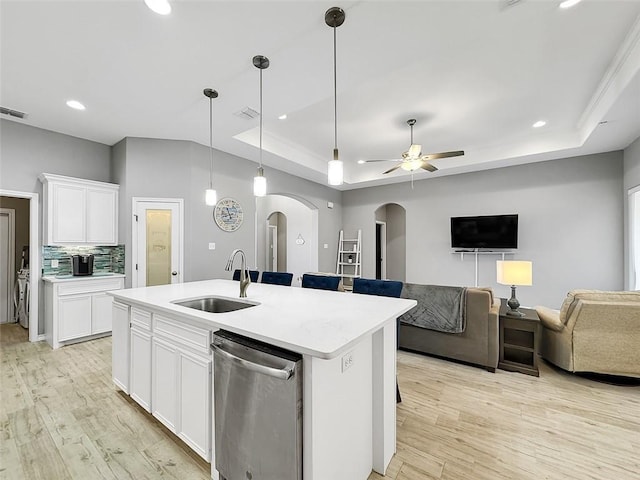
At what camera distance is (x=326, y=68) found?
2.58 meters

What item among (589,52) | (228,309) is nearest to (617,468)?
(228,309)

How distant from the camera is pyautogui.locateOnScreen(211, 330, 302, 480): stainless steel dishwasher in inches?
49.4

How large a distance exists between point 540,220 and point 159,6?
6292 millimetres

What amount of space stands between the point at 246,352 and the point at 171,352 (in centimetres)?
79

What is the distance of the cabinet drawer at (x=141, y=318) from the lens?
2.10m

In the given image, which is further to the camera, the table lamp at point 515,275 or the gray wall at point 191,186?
the gray wall at point 191,186

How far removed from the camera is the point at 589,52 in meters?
2.66

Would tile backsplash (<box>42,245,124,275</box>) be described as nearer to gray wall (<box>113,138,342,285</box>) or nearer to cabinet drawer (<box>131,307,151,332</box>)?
gray wall (<box>113,138,342,285</box>)

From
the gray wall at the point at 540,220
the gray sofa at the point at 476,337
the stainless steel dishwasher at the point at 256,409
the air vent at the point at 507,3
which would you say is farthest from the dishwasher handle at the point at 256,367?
the gray wall at the point at 540,220

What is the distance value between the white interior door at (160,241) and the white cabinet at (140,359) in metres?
2.16

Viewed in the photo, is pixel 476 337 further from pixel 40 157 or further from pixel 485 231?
pixel 40 157

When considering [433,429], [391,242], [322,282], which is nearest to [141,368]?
[322,282]

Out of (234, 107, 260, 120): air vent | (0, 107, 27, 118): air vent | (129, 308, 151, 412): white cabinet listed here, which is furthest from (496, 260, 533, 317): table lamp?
(0, 107, 27, 118): air vent

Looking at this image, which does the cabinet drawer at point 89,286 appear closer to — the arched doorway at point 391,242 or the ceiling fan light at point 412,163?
the ceiling fan light at point 412,163
